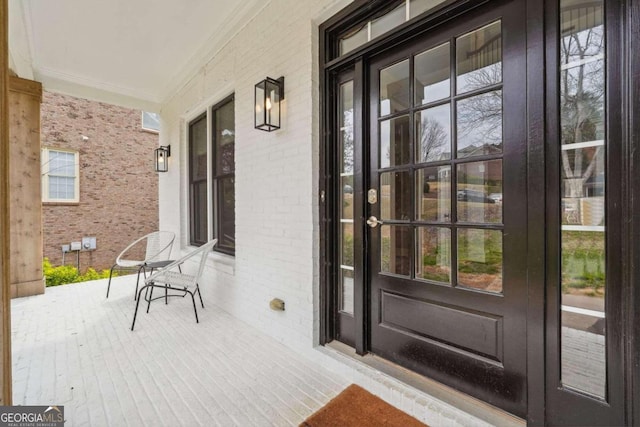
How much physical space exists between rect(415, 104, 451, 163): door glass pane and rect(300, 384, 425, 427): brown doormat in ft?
4.52

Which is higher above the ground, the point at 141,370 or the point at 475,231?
the point at 475,231

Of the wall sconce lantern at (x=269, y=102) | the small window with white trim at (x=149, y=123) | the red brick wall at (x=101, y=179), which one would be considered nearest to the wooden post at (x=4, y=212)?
the wall sconce lantern at (x=269, y=102)

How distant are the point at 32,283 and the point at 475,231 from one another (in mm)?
5237

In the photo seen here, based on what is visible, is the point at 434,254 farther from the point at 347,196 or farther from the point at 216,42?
the point at 216,42

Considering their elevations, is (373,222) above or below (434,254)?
above

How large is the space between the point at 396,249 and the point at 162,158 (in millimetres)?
4231

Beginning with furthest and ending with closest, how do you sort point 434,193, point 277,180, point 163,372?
point 277,180, point 163,372, point 434,193

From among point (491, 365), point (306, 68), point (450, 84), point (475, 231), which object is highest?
point (306, 68)

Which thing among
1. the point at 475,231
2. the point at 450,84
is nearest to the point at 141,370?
the point at 475,231

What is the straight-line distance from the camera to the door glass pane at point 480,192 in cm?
146

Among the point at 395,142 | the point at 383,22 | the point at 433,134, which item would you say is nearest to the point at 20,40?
the point at 383,22

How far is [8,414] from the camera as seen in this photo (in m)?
1.30

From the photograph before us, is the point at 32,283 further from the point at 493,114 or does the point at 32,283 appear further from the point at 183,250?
the point at 493,114

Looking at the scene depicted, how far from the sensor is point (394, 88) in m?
1.88
